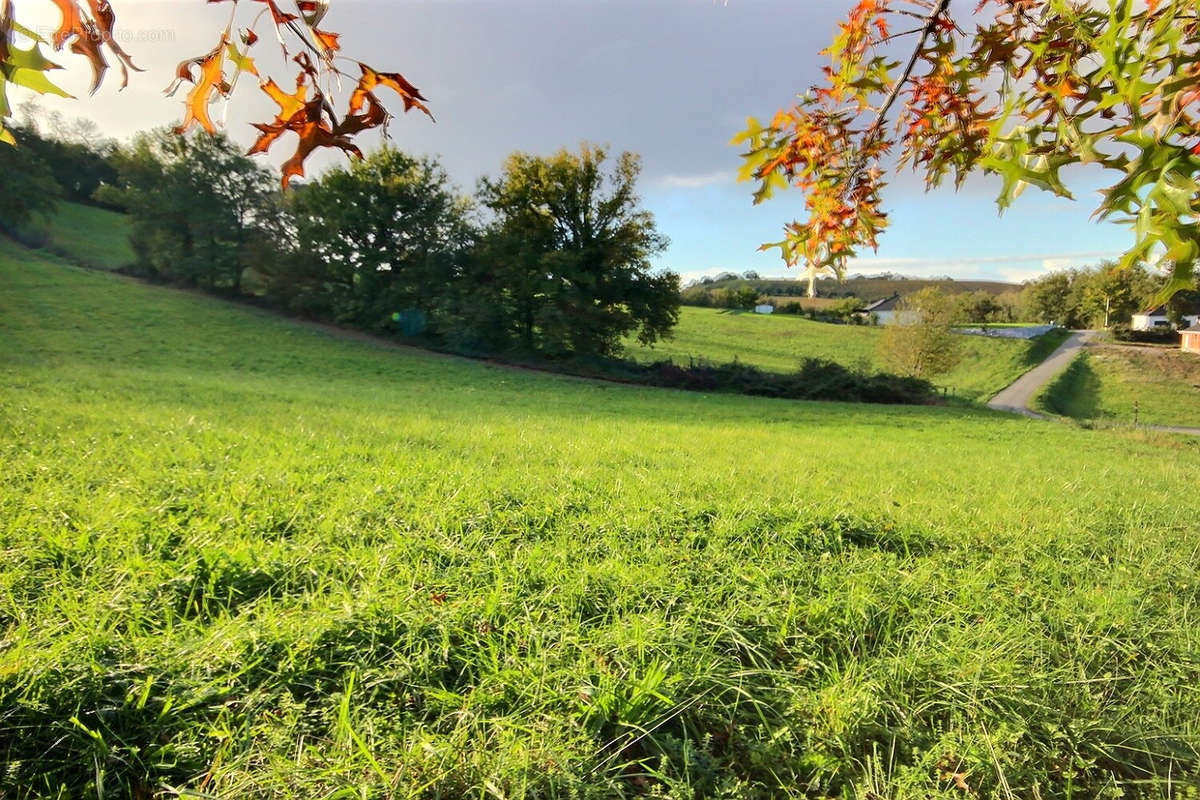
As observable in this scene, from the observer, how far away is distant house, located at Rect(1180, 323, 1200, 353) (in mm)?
32397

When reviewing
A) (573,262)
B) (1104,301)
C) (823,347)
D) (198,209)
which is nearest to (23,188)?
(198,209)

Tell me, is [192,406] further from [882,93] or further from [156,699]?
[882,93]

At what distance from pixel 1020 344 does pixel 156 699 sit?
5204cm

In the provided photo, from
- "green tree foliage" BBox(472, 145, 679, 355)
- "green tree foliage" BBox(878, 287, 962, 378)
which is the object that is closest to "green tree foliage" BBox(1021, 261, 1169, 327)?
"green tree foliage" BBox(878, 287, 962, 378)

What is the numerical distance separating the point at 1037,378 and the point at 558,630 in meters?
44.7

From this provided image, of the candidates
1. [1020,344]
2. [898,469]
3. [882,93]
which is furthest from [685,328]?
[882,93]

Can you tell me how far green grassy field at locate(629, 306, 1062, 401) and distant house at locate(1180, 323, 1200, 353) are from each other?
7.44 m

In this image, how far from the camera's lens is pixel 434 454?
15.8ft

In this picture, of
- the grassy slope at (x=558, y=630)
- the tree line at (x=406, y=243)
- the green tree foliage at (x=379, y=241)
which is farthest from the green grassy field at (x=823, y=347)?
the grassy slope at (x=558, y=630)

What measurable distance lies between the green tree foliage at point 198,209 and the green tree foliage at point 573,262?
1446 centimetres

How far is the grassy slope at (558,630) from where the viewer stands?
1.48m

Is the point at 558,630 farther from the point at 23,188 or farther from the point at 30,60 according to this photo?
the point at 23,188

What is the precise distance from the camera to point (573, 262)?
2452 centimetres

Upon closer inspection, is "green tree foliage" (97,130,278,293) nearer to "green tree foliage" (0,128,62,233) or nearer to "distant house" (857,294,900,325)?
"green tree foliage" (0,128,62,233)
